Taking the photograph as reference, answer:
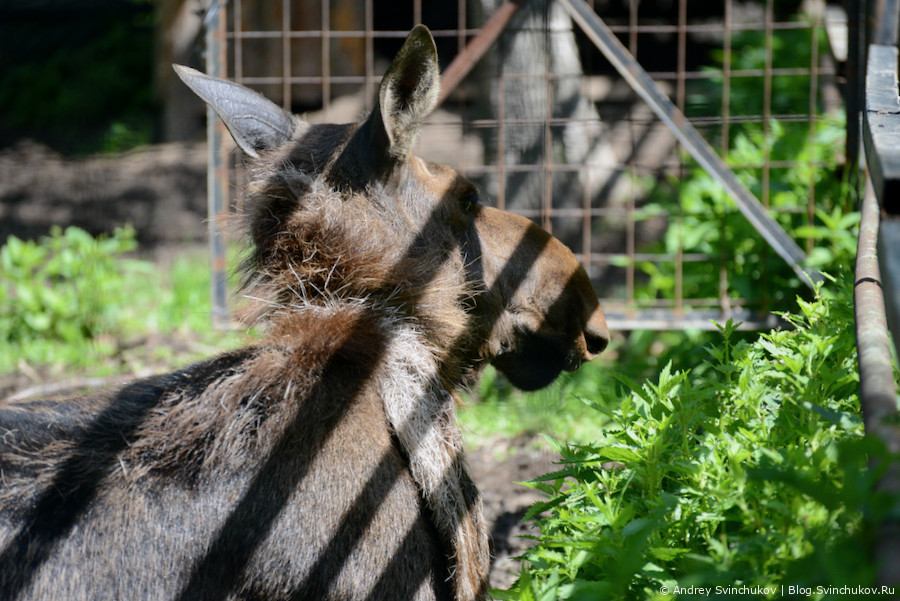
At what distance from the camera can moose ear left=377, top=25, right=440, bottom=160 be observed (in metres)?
2.61

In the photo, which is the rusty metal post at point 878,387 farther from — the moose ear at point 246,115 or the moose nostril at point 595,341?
the moose ear at point 246,115

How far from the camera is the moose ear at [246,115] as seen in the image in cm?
307

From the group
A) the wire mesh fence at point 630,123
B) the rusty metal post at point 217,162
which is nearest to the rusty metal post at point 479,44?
the wire mesh fence at point 630,123

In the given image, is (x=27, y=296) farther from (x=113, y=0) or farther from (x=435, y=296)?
(x=435, y=296)

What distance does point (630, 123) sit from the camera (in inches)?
221

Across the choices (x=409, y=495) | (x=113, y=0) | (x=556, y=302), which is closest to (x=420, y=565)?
(x=409, y=495)

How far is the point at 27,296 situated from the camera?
6.48 metres

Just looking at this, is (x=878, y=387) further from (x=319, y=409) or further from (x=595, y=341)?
(x=595, y=341)

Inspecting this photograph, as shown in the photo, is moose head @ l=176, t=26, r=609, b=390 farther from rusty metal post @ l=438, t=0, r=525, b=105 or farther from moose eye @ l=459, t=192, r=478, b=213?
rusty metal post @ l=438, t=0, r=525, b=105

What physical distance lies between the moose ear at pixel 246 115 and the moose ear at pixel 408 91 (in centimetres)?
53

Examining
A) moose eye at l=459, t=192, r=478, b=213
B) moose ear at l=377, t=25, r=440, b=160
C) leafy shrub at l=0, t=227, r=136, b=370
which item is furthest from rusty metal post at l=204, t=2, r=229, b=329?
moose ear at l=377, t=25, r=440, b=160

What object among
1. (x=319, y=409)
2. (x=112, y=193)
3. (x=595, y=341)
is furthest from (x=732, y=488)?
(x=112, y=193)

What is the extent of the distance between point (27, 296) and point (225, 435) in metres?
4.83

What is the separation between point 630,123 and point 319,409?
3804 mm
